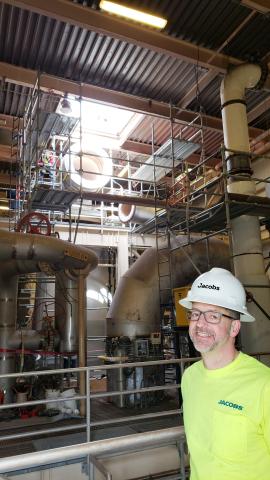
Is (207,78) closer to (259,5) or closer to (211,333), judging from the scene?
(259,5)

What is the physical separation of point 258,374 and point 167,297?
6.19 metres

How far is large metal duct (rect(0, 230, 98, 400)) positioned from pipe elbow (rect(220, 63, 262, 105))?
3769 mm

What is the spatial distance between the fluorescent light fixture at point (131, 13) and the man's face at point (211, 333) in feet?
16.8

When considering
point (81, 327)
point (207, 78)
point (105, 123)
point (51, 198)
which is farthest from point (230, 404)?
point (105, 123)

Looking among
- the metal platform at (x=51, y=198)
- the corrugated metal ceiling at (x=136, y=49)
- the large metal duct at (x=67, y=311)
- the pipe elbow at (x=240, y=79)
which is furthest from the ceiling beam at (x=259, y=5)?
the large metal duct at (x=67, y=311)

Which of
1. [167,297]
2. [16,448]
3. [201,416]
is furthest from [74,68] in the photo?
[201,416]

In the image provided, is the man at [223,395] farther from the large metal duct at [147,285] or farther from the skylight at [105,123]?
the skylight at [105,123]

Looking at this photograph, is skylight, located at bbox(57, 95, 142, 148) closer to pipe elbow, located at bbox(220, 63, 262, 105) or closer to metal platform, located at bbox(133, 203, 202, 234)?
metal platform, located at bbox(133, 203, 202, 234)

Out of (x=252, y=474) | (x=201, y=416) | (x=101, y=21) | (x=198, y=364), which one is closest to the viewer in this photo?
(x=252, y=474)

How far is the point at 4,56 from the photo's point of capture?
22.1 ft

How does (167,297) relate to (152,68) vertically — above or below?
below

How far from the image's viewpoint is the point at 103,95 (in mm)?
7742

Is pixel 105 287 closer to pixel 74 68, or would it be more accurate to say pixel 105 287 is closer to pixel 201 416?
pixel 74 68

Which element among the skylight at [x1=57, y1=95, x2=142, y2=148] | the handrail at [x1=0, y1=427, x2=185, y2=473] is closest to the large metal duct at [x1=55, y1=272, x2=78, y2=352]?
the skylight at [x1=57, y1=95, x2=142, y2=148]
